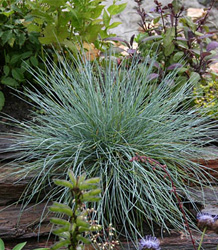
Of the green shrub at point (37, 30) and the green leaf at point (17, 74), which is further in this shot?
the green leaf at point (17, 74)

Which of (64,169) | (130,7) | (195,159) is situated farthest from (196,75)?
(130,7)

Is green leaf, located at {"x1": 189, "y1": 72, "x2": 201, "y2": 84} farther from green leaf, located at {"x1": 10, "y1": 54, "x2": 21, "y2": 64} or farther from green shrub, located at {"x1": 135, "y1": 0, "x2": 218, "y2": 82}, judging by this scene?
green leaf, located at {"x1": 10, "y1": 54, "x2": 21, "y2": 64}

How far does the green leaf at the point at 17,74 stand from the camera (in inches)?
120

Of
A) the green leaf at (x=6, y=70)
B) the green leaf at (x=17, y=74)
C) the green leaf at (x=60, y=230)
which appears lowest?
the green leaf at (x=60, y=230)

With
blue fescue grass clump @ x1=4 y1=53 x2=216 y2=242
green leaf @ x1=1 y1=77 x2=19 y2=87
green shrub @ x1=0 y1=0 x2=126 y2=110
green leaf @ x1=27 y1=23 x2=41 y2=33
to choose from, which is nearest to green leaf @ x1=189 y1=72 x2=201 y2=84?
blue fescue grass clump @ x1=4 y1=53 x2=216 y2=242

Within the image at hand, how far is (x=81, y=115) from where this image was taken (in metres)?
2.42

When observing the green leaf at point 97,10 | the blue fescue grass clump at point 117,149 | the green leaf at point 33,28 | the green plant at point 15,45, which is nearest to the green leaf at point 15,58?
the green plant at point 15,45

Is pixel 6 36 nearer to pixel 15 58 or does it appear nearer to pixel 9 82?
pixel 15 58

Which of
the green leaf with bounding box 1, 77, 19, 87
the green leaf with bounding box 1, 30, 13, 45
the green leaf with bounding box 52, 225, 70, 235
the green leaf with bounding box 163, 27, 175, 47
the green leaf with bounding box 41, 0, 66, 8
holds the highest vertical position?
the green leaf with bounding box 41, 0, 66, 8

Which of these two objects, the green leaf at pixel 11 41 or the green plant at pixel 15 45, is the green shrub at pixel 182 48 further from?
the green leaf at pixel 11 41

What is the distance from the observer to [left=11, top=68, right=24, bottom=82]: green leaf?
3049 millimetres

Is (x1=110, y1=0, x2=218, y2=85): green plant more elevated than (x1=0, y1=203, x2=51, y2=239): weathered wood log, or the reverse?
(x1=110, y1=0, x2=218, y2=85): green plant

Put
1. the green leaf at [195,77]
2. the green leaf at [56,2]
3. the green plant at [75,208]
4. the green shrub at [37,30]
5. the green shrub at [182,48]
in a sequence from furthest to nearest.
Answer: the green shrub at [182,48] < the green leaf at [195,77] < the green shrub at [37,30] < the green leaf at [56,2] < the green plant at [75,208]

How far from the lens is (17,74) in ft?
10.1
